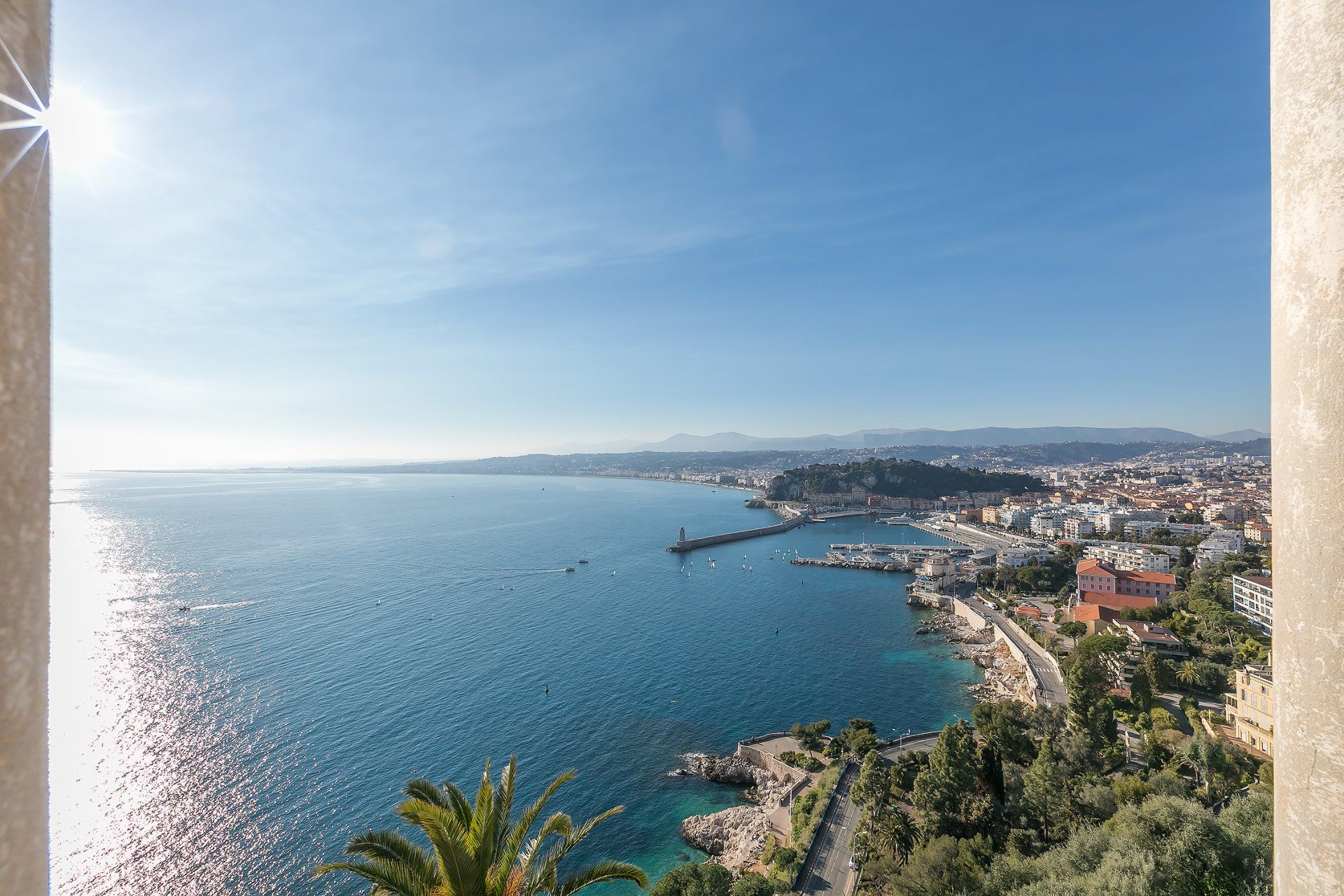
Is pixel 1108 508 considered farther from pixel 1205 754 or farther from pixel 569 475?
pixel 569 475

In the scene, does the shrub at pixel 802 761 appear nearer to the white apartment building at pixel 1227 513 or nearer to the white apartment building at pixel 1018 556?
the white apartment building at pixel 1018 556

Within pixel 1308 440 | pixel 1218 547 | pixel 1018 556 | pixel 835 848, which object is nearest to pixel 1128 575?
pixel 1018 556

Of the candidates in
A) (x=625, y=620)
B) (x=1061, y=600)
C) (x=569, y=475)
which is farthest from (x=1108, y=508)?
(x=569, y=475)

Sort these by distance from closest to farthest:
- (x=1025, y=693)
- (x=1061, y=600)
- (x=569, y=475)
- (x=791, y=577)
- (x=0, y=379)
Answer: (x=0, y=379)
(x=1025, y=693)
(x=1061, y=600)
(x=791, y=577)
(x=569, y=475)

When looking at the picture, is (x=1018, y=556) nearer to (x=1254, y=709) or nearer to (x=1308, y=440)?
(x=1254, y=709)

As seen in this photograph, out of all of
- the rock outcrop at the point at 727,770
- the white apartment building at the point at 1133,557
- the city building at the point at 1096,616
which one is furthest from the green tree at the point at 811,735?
the white apartment building at the point at 1133,557
